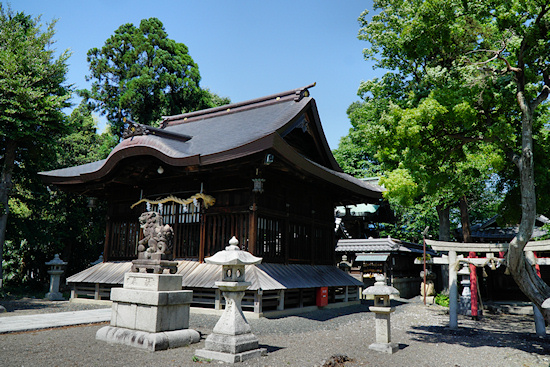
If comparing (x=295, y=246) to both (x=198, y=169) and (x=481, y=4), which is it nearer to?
(x=198, y=169)

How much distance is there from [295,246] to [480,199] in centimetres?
1634

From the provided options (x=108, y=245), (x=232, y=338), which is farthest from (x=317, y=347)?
(x=108, y=245)

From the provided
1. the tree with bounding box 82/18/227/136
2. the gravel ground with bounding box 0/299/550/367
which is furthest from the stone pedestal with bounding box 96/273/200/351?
the tree with bounding box 82/18/227/136

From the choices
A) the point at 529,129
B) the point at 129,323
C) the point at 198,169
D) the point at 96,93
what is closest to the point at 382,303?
the point at 529,129

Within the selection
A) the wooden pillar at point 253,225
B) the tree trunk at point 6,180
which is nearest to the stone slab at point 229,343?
the wooden pillar at point 253,225

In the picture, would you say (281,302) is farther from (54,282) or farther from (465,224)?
(465,224)

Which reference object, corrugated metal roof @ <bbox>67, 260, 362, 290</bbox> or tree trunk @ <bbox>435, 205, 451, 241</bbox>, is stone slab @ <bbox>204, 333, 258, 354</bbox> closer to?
corrugated metal roof @ <bbox>67, 260, 362, 290</bbox>

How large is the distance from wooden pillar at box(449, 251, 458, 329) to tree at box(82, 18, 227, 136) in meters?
22.2

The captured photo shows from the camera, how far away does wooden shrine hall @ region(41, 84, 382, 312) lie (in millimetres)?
11836

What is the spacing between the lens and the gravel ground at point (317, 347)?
6520 millimetres

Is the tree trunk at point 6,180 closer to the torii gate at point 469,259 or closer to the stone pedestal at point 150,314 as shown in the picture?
the stone pedestal at point 150,314

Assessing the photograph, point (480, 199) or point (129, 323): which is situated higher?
point (480, 199)

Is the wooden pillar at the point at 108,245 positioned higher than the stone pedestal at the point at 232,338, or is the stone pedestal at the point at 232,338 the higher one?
the wooden pillar at the point at 108,245

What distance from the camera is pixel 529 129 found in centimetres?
795
